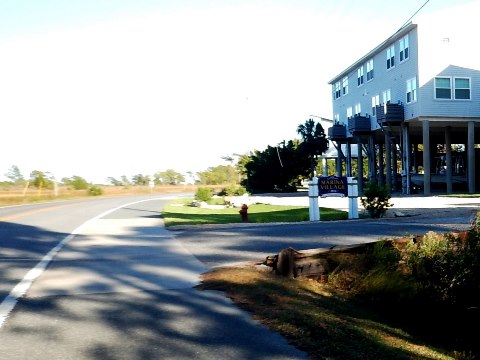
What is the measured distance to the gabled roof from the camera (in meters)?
35.2

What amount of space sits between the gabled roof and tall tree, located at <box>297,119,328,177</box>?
15.1 feet

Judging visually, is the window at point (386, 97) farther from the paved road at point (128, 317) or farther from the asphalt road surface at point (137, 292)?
the paved road at point (128, 317)

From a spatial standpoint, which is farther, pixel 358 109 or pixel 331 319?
pixel 358 109

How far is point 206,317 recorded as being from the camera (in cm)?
662

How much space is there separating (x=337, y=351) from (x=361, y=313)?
2159mm

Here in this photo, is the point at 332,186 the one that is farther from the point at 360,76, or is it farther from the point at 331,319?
the point at 360,76

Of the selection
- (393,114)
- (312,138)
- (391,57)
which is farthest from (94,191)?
(393,114)

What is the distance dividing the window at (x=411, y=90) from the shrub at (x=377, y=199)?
1774cm

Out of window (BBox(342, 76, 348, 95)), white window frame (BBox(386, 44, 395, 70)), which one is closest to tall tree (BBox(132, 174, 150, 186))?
window (BBox(342, 76, 348, 95))

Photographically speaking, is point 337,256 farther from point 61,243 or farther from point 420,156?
point 420,156

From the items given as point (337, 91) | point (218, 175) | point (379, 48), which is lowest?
point (218, 175)

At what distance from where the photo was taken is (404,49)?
36594 millimetres

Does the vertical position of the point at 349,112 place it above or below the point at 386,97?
above

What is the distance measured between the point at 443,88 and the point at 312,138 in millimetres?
18192
